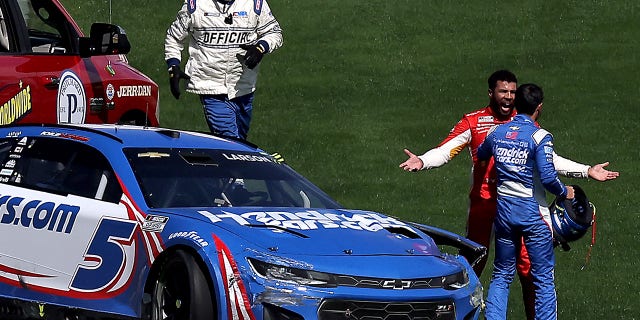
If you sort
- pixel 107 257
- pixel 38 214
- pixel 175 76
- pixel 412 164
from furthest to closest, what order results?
pixel 175 76, pixel 412 164, pixel 38 214, pixel 107 257

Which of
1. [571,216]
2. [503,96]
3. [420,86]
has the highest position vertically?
[503,96]

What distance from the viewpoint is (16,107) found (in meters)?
11.4

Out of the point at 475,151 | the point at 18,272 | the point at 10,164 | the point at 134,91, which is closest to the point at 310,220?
the point at 18,272

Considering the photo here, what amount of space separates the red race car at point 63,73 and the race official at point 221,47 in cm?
43

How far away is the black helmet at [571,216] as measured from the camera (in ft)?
34.2

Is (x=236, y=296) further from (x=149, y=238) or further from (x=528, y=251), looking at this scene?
(x=528, y=251)

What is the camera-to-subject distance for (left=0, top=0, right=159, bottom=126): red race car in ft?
37.8

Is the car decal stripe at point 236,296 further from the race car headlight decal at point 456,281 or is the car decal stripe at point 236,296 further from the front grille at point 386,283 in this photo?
the race car headlight decal at point 456,281

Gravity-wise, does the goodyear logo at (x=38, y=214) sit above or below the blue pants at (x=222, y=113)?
above

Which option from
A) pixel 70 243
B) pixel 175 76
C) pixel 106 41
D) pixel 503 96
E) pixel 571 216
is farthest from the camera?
pixel 175 76

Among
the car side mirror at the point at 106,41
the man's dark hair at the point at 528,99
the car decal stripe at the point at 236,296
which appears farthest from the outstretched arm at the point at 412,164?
the car decal stripe at the point at 236,296

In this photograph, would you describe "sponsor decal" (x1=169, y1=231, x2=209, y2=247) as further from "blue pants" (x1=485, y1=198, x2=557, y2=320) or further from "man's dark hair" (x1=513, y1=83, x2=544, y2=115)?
"man's dark hair" (x1=513, y1=83, x2=544, y2=115)

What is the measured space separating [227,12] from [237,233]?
525 centimetres

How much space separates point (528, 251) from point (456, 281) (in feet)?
6.85
